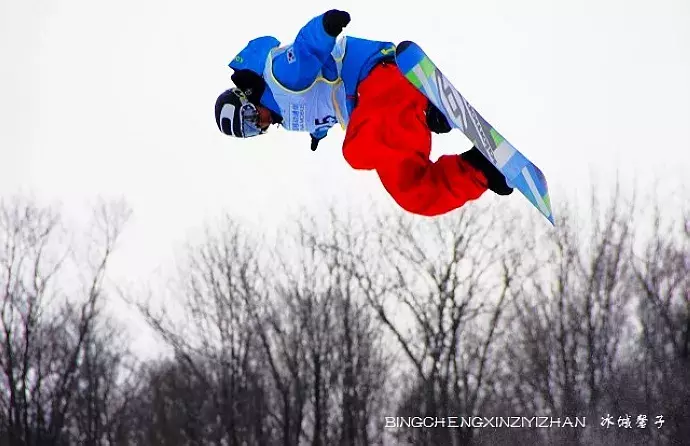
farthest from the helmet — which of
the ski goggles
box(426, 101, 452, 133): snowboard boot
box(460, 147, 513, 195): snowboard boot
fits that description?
box(460, 147, 513, 195): snowboard boot

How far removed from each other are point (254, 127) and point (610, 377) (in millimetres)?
9623

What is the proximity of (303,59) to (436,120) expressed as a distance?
0.68m

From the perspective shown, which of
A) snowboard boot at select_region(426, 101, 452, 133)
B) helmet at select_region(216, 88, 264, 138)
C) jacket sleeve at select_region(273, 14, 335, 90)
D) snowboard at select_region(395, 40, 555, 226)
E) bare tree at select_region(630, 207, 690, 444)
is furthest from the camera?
bare tree at select_region(630, 207, 690, 444)

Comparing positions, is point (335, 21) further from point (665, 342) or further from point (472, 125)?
point (665, 342)

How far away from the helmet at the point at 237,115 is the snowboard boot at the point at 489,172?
112 cm

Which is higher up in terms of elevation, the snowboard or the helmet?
the helmet

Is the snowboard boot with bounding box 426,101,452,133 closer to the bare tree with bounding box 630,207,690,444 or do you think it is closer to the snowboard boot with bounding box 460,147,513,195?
the snowboard boot with bounding box 460,147,513,195

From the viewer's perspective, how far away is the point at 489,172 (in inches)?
134

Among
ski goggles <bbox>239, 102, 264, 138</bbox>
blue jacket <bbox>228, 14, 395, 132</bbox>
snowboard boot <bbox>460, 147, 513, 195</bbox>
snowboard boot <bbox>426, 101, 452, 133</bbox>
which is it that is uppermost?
blue jacket <bbox>228, 14, 395, 132</bbox>

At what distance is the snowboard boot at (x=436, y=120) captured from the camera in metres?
3.73

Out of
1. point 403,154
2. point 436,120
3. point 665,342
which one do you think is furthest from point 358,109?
point 665,342

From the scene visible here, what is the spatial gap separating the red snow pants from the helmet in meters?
0.61

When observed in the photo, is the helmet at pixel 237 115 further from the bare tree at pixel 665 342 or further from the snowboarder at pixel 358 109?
the bare tree at pixel 665 342

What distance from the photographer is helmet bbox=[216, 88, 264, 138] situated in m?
3.91
